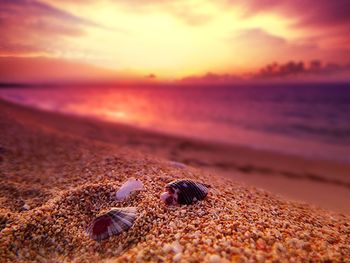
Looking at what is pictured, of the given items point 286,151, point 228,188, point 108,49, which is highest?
Result: point 108,49

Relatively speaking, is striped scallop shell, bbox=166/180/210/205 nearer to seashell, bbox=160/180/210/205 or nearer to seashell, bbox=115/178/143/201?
seashell, bbox=160/180/210/205

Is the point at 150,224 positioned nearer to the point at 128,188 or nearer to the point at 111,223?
the point at 111,223

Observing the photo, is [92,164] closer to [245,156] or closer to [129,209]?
[129,209]

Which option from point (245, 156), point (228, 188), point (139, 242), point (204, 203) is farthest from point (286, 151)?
point (139, 242)

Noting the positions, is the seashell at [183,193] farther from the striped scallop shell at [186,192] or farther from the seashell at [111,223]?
the seashell at [111,223]

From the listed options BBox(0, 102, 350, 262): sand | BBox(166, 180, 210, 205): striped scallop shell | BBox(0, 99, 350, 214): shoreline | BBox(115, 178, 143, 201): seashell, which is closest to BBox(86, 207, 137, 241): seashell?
BBox(0, 102, 350, 262): sand

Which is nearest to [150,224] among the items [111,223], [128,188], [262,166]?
[111,223]
